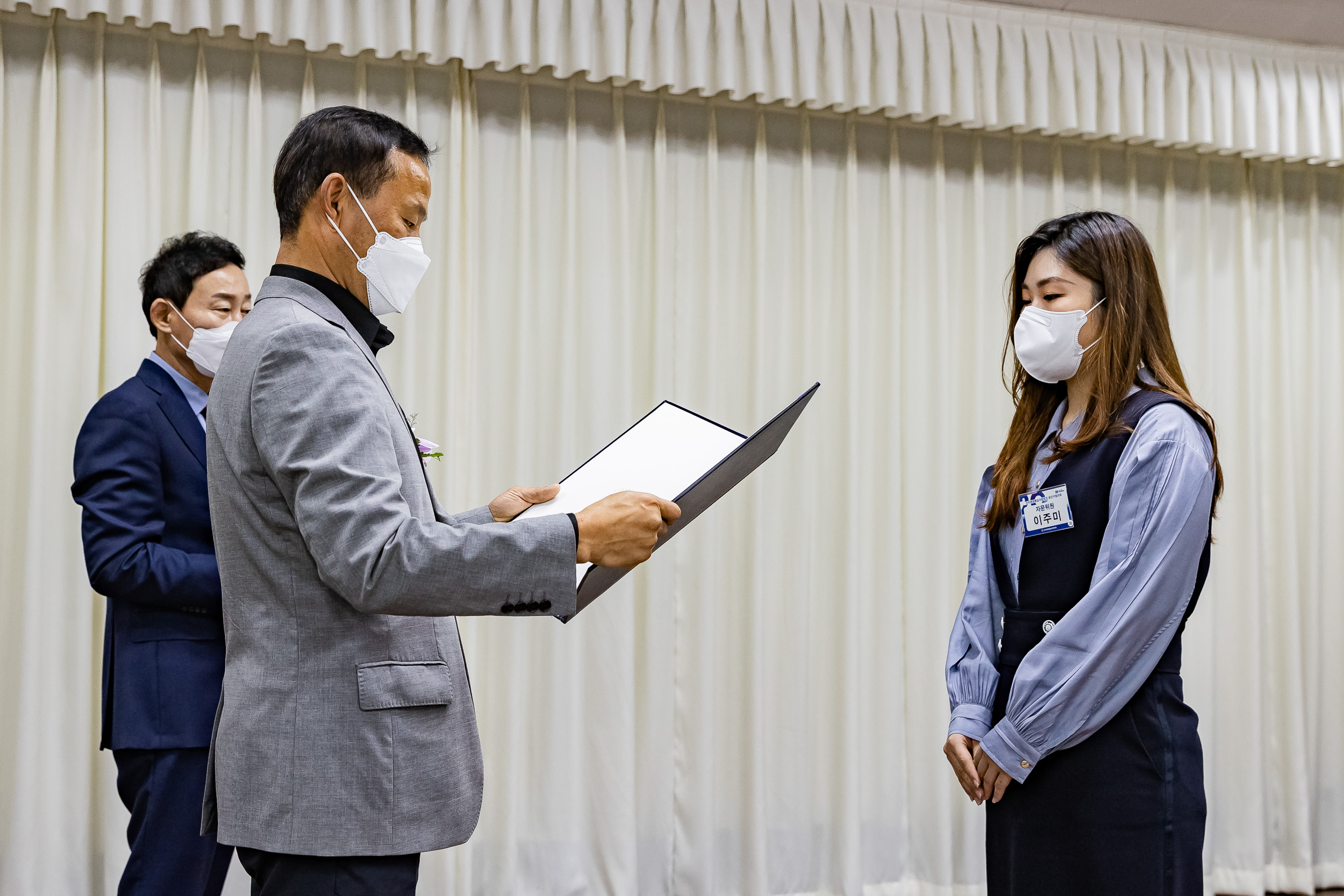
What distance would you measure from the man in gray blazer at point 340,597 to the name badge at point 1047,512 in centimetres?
82

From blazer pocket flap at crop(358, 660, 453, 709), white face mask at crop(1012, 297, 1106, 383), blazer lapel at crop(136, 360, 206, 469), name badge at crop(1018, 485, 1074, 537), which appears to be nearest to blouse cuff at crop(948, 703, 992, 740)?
name badge at crop(1018, 485, 1074, 537)

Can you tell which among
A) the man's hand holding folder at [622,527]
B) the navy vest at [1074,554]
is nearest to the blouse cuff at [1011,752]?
the navy vest at [1074,554]

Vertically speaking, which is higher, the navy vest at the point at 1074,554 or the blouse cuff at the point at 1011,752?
the navy vest at the point at 1074,554

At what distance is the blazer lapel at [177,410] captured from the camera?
219cm

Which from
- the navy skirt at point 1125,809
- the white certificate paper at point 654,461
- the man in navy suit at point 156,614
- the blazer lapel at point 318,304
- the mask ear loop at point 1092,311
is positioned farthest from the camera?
the man in navy suit at point 156,614

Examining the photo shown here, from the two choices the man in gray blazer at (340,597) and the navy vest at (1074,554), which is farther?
the navy vest at (1074,554)

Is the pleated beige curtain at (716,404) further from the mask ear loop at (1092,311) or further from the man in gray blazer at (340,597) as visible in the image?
the man in gray blazer at (340,597)

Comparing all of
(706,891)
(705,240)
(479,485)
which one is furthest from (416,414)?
(706,891)

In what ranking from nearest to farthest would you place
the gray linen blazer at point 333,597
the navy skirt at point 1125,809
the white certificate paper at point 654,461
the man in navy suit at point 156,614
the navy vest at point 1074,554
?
the gray linen blazer at point 333,597
the white certificate paper at point 654,461
the navy skirt at point 1125,809
the navy vest at point 1074,554
the man in navy suit at point 156,614

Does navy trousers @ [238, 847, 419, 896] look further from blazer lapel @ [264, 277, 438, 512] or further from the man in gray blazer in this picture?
blazer lapel @ [264, 277, 438, 512]

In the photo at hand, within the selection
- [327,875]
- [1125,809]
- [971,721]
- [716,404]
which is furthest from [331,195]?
[716,404]

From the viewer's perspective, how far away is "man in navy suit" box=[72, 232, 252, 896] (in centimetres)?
203

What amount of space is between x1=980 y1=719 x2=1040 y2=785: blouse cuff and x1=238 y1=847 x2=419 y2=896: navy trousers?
964 mm

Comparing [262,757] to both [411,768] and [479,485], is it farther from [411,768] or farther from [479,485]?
[479,485]
